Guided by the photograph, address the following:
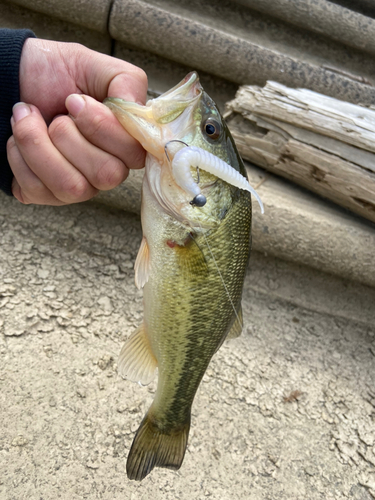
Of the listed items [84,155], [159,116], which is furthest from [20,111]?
[159,116]

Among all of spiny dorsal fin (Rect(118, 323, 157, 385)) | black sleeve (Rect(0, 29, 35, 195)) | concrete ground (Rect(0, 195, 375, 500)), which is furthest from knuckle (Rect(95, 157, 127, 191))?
concrete ground (Rect(0, 195, 375, 500))

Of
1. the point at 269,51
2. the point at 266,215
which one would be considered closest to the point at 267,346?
the point at 266,215

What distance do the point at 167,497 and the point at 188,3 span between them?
302cm

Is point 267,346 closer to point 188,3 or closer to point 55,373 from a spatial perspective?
point 55,373

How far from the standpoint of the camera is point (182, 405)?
1.27 metres

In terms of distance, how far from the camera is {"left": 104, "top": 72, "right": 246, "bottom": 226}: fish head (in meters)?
1.00

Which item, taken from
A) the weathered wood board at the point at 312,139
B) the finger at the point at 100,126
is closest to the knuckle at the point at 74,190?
the finger at the point at 100,126

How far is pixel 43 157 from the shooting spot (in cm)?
105

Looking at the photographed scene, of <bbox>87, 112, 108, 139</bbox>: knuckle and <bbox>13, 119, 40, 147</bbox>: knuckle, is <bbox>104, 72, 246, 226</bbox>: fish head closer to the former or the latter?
<bbox>87, 112, 108, 139</bbox>: knuckle

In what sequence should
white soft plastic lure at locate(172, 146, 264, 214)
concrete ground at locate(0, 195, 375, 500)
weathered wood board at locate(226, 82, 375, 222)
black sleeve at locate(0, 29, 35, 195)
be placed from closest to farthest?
white soft plastic lure at locate(172, 146, 264, 214) < black sleeve at locate(0, 29, 35, 195) < concrete ground at locate(0, 195, 375, 500) < weathered wood board at locate(226, 82, 375, 222)

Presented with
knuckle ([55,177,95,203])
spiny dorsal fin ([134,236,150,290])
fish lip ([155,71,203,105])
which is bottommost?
spiny dorsal fin ([134,236,150,290])

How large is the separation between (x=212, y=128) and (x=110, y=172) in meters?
0.29

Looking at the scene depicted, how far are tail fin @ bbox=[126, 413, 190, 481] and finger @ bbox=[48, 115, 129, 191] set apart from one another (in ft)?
2.46

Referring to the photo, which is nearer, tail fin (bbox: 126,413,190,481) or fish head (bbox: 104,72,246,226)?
fish head (bbox: 104,72,246,226)
